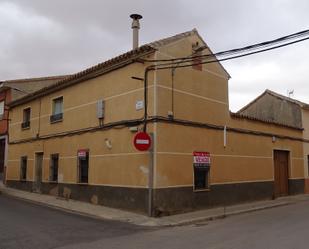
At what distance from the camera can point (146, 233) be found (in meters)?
10.1

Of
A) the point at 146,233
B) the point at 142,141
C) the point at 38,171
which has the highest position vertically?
the point at 142,141

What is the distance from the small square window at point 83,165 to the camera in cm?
1591

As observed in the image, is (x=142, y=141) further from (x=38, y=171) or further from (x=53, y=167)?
(x=38, y=171)

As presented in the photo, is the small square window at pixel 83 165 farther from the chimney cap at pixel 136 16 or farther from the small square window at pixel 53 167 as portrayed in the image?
the chimney cap at pixel 136 16

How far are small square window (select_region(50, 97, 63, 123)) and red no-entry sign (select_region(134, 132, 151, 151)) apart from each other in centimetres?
685

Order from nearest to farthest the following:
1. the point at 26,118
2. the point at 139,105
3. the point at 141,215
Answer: the point at 141,215 → the point at 139,105 → the point at 26,118

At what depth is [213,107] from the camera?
50.6ft

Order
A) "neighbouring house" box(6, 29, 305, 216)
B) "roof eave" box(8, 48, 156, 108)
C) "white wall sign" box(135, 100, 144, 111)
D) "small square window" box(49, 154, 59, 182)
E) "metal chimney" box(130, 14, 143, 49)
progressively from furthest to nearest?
"small square window" box(49, 154, 59, 182) < "metal chimney" box(130, 14, 143, 49) < "roof eave" box(8, 48, 156, 108) < "white wall sign" box(135, 100, 144, 111) < "neighbouring house" box(6, 29, 305, 216)

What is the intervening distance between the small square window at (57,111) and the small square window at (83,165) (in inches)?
107

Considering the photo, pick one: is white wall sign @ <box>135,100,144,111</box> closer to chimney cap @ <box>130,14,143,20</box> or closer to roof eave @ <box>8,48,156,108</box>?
roof eave @ <box>8,48,156,108</box>

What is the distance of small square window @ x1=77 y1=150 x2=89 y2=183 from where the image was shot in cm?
1591

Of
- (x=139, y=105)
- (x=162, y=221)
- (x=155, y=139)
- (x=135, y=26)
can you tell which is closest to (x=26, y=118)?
(x=135, y=26)

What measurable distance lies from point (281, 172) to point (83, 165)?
32.6 ft

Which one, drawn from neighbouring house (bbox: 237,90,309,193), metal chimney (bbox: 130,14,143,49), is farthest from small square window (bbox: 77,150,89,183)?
neighbouring house (bbox: 237,90,309,193)
